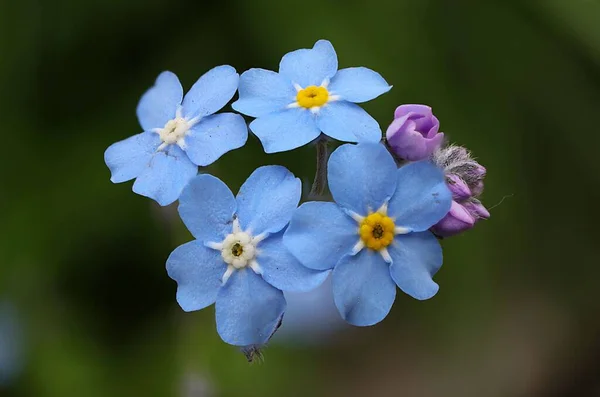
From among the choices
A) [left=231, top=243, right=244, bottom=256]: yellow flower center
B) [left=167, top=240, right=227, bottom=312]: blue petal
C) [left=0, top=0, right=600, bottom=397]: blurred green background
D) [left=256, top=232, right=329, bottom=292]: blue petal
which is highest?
[left=256, top=232, right=329, bottom=292]: blue petal

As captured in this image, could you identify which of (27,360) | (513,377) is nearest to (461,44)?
(513,377)

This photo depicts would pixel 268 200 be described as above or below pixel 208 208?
above

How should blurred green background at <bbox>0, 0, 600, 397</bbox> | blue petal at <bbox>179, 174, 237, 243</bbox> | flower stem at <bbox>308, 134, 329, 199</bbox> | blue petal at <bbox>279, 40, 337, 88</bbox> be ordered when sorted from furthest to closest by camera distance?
blurred green background at <bbox>0, 0, 600, 397</bbox>
blue petal at <bbox>279, 40, 337, 88</bbox>
flower stem at <bbox>308, 134, 329, 199</bbox>
blue petal at <bbox>179, 174, 237, 243</bbox>

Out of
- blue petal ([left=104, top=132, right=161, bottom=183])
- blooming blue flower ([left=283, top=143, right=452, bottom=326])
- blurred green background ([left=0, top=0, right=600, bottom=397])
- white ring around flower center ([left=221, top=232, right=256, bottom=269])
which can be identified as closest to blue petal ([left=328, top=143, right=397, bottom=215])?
blooming blue flower ([left=283, top=143, right=452, bottom=326])

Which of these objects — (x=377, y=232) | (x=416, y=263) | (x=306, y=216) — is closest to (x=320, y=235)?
(x=306, y=216)

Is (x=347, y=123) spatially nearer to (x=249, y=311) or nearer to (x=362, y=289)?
(x=362, y=289)

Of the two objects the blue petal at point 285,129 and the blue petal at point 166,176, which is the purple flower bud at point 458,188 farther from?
the blue petal at point 166,176

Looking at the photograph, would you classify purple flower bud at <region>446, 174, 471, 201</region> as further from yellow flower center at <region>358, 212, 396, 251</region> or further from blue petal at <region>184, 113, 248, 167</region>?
blue petal at <region>184, 113, 248, 167</region>
